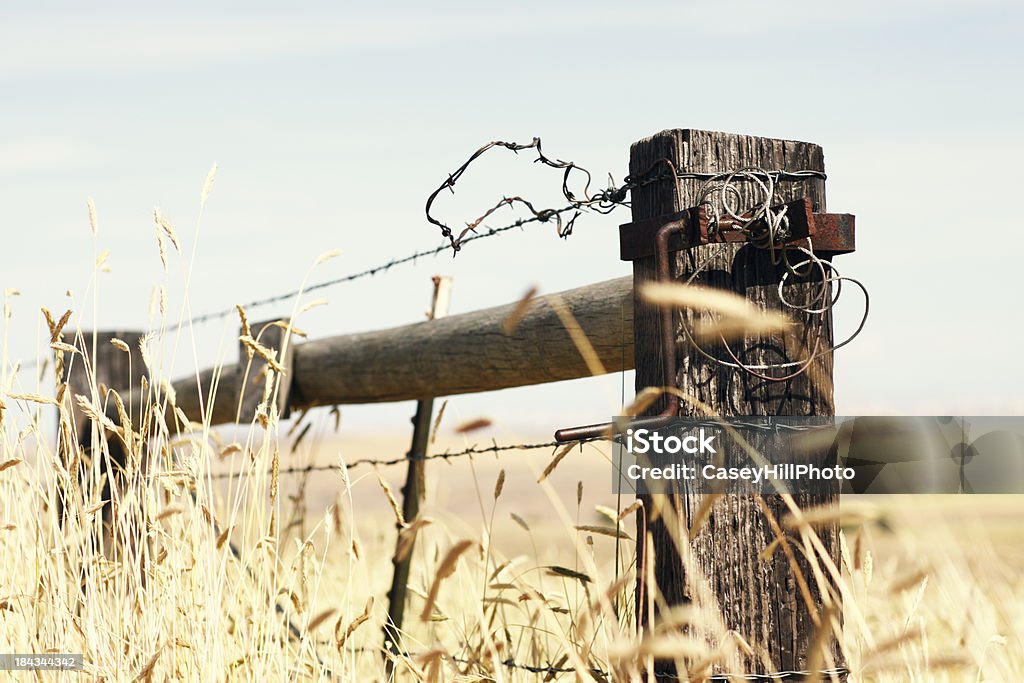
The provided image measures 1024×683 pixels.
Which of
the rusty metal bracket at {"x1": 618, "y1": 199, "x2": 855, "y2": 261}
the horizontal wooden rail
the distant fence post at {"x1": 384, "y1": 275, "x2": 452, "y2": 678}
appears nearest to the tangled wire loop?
the rusty metal bracket at {"x1": 618, "y1": 199, "x2": 855, "y2": 261}

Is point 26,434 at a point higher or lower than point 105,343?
lower

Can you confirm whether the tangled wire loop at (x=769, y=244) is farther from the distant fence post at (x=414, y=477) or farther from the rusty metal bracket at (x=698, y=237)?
the distant fence post at (x=414, y=477)

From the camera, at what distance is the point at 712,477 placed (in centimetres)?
177

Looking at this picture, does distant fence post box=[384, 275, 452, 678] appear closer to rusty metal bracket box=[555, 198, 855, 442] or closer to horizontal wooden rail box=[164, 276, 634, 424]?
horizontal wooden rail box=[164, 276, 634, 424]

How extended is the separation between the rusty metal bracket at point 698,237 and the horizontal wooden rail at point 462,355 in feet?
1.28

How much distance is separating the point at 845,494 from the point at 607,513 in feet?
1.74

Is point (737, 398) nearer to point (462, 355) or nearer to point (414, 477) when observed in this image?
point (462, 355)

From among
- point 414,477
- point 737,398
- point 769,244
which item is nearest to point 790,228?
point 769,244

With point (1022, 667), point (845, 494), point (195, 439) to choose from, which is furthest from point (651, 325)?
point (1022, 667)

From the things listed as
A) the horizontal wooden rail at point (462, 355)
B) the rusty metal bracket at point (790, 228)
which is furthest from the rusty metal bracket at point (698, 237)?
the horizontal wooden rail at point (462, 355)

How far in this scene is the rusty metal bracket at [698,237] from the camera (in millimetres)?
1752

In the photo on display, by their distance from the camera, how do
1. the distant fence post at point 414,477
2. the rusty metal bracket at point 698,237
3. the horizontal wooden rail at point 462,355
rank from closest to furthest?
1. the rusty metal bracket at point 698,237
2. the horizontal wooden rail at point 462,355
3. the distant fence post at point 414,477

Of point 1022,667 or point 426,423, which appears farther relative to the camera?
point 426,423

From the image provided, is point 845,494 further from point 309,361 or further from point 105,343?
point 105,343
